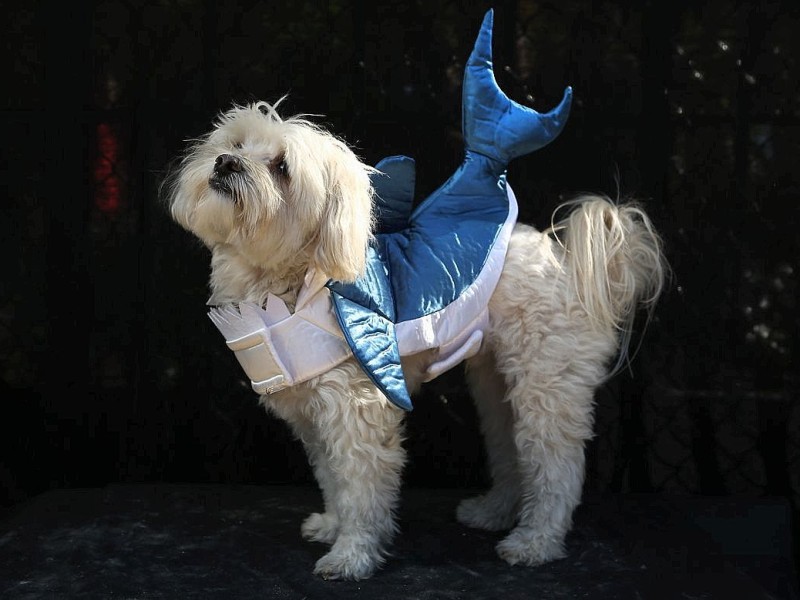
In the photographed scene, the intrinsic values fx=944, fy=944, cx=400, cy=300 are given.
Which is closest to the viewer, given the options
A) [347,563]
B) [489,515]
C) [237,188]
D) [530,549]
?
[237,188]

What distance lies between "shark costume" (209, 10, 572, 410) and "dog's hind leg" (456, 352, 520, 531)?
0.31 m

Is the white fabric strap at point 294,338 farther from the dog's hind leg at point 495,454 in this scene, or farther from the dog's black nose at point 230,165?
the dog's hind leg at point 495,454

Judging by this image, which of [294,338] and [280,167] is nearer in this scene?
[280,167]

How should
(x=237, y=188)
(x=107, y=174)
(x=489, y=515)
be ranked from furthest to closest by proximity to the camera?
(x=107, y=174), (x=489, y=515), (x=237, y=188)

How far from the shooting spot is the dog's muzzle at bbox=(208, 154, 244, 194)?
225cm

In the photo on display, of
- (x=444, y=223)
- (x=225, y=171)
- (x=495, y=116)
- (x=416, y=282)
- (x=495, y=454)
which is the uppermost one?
(x=495, y=116)

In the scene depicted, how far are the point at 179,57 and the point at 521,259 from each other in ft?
4.55

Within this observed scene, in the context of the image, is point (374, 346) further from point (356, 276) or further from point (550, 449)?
point (550, 449)

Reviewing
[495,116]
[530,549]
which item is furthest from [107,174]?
[530,549]

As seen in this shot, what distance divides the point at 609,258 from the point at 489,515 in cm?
90

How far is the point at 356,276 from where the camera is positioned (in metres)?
2.38

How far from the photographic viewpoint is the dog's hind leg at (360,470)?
96.8 inches

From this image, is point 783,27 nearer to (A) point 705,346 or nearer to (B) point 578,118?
(B) point 578,118

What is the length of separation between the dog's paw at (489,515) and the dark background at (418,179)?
1.41 feet
